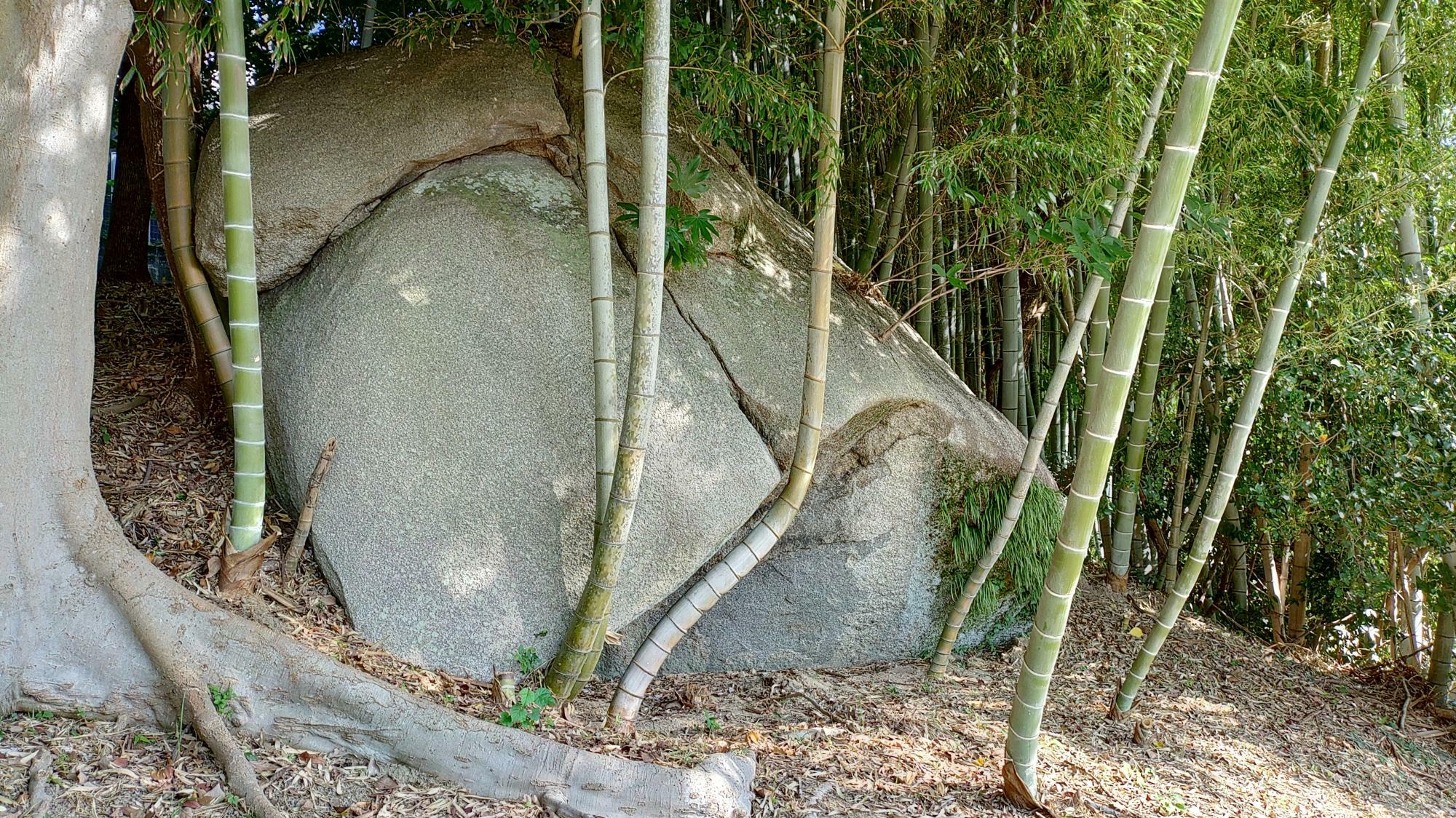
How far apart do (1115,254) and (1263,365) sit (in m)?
0.58

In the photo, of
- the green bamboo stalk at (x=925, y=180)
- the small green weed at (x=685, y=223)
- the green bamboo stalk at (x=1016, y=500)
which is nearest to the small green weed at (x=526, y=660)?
the small green weed at (x=685, y=223)

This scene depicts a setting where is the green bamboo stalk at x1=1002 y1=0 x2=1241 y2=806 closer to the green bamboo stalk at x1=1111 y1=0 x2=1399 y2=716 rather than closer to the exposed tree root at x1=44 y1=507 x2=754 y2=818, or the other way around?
the exposed tree root at x1=44 y1=507 x2=754 y2=818

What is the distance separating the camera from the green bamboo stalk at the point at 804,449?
287 centimetres

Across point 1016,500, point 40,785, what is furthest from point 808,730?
point 40,785

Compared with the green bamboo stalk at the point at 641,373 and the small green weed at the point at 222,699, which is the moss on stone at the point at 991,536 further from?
the small green weed at the point at 222,699

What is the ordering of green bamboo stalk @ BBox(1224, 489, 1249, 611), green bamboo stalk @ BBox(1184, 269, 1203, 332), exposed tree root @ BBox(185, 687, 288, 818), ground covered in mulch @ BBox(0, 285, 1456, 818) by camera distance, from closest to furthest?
exposed tree root @ BBox(185, 687, 288, 818), ground covered in mulch @ BBox(0, 285, 1456, 818), green bamboo stalk @ BBox(1184, 269, 1203, 332), green bamboo stalk @ BBox(1224, 489, 1249, 611)

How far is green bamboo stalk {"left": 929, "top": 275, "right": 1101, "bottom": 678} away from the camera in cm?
325

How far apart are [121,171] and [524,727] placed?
3.85 meters

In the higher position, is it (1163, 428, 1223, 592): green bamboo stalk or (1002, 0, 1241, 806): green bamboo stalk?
(1002, 0, 1241, 806): green bamboo stalk

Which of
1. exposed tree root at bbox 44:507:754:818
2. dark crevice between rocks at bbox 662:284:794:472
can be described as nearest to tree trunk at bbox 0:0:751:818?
exposed tree root at bbox 44:507:754:818

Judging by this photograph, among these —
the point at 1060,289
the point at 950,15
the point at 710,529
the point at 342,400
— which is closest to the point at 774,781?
the point at 710,529

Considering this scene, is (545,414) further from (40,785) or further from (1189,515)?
(1189,515)

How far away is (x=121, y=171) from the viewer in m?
4.79

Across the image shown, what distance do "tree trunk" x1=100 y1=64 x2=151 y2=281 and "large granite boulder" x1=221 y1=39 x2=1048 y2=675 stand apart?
1412 millimetres
